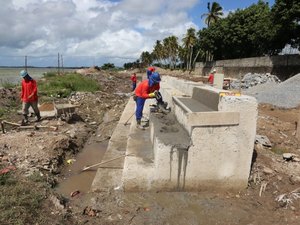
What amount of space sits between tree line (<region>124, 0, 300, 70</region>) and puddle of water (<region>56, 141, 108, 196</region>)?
1888cm

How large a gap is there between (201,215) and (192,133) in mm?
1237

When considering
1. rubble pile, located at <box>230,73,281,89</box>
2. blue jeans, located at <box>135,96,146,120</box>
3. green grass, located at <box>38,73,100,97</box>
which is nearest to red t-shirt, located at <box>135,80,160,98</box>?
blue jeans, located at <box>135,96,146,120</box>

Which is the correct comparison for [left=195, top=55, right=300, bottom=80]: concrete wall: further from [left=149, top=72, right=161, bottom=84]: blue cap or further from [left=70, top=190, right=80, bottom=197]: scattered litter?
[left=70, top=190, right=80, bottom=197]: scattered litter

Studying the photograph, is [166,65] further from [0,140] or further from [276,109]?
[0,140]

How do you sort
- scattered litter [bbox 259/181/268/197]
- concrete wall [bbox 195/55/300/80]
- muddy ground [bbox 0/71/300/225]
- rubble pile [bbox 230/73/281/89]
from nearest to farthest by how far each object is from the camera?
1. muddy ground [bbox 0/71/300/225]
2. scattered litter [bbox 259/181/268/197]
3. rubble pile [bbox 230/73/281/89]
4. concrete wall [bbox 195/55/300/80]

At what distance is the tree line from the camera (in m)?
23.2

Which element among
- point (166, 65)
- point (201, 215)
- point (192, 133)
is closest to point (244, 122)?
point (192, 133)

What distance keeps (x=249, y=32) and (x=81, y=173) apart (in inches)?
1371

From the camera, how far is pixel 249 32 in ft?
122

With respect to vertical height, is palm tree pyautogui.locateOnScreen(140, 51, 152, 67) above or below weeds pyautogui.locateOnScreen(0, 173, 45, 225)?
above

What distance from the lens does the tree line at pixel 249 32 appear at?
23.2 metres

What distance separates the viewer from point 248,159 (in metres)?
5.28

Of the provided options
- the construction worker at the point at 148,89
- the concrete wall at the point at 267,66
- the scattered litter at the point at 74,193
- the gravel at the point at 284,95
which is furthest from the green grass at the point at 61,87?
the concrete wall at the point at 267,66

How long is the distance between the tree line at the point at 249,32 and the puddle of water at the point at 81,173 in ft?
61.9
